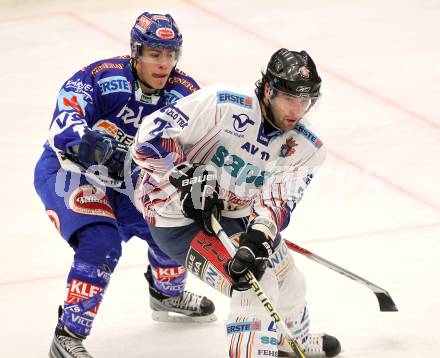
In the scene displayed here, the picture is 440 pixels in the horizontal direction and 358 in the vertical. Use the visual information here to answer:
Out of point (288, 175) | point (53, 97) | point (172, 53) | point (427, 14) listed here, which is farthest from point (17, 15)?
point (288, 175)

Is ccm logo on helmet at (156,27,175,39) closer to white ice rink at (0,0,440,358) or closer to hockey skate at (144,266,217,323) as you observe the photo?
hockey skate at (144,266,217,323)

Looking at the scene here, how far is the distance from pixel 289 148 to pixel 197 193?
1.36 feet

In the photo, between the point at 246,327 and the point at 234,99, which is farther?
the point at 234,99

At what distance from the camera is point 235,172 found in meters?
4.49

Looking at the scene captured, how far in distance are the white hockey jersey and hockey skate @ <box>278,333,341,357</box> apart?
0.66m

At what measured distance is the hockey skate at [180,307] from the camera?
207 inches

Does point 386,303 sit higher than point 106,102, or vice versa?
point 106,102

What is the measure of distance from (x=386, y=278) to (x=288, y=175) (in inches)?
50.7

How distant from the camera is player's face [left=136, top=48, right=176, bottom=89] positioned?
483 cm

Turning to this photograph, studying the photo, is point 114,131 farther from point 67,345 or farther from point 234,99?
point 67,345

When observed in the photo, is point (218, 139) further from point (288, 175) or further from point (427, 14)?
point (427, 14)

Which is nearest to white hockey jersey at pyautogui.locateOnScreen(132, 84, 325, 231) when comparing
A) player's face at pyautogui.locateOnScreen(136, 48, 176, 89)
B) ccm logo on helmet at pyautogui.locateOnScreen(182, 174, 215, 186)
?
ccm logo on helmet at pyautogui.locateOnScreen(182, 174, 215, 186)

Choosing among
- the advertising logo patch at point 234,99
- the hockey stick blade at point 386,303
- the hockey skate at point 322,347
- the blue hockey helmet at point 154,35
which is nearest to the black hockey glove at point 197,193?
the advertising logo patch at point 234,99

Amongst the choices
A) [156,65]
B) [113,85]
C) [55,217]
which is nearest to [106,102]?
[113,85]
